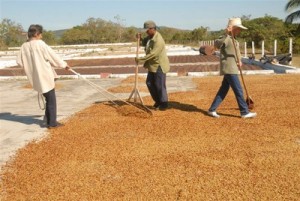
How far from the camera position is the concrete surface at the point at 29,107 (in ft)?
16.8

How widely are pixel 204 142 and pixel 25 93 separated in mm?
6704

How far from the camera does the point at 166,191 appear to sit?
3227mm

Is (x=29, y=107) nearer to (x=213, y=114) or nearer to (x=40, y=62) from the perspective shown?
(x=40, y=62)

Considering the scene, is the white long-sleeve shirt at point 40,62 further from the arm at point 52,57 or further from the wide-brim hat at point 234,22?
the wide-brim hat at point 234,22

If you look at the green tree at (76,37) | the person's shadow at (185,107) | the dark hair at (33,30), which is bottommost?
the person's shadow at (185,107)

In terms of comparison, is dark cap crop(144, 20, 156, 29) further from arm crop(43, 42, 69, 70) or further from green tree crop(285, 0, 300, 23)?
green tree crop(285, 0, 300, 23)

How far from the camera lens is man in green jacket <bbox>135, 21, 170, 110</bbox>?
643cm

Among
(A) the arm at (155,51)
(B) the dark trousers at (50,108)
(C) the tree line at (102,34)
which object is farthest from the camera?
(C) the tree line at (102,34)

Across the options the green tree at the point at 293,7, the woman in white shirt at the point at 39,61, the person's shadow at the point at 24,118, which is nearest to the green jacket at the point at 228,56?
the woman in white shirt at the point at 39,61

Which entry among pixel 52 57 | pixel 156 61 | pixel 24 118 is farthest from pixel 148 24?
pixel 24 118

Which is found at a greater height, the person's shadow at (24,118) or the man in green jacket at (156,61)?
the man in green jacket at (156,61)

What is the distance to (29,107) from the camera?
7.69 meters

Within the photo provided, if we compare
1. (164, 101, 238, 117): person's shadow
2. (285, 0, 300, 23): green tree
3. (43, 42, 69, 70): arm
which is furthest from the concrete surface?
(285, 0, 300, 23): green tree

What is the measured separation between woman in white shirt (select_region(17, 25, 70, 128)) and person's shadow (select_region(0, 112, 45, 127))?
2.40ft
